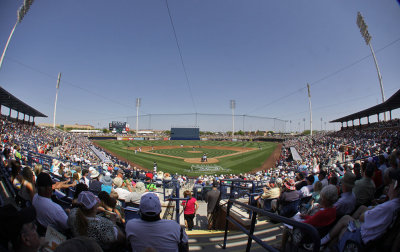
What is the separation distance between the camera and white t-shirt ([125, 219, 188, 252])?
216 centimetres

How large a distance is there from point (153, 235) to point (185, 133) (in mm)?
81697

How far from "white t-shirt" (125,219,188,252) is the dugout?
8011cm

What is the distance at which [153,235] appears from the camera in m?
2.16

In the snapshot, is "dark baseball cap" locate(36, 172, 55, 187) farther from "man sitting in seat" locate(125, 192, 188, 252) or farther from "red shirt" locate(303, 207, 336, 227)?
"red shirt" locate(303, 207, 336, 227)

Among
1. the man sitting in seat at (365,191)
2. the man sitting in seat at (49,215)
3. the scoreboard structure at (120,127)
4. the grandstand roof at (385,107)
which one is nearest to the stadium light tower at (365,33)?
the grandstand roof at (385,107)

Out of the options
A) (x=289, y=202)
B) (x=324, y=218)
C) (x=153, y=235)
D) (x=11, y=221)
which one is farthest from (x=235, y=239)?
(x=11, y=221)

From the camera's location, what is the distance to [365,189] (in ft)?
12.4

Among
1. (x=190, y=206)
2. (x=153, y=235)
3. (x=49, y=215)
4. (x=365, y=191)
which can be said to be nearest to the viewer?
(x=153, y=235)

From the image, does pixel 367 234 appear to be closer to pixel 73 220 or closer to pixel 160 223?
pixel 160 223

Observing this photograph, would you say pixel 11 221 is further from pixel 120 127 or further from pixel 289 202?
pixel 120 127

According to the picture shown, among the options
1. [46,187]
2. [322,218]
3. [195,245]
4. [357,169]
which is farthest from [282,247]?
[357,169]

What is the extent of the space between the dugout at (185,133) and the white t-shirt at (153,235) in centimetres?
8011

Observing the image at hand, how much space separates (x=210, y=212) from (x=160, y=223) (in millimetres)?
3864

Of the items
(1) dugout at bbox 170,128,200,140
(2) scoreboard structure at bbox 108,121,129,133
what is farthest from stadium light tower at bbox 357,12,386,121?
(2) scoreboard structure at bbox 108,121,129,133
